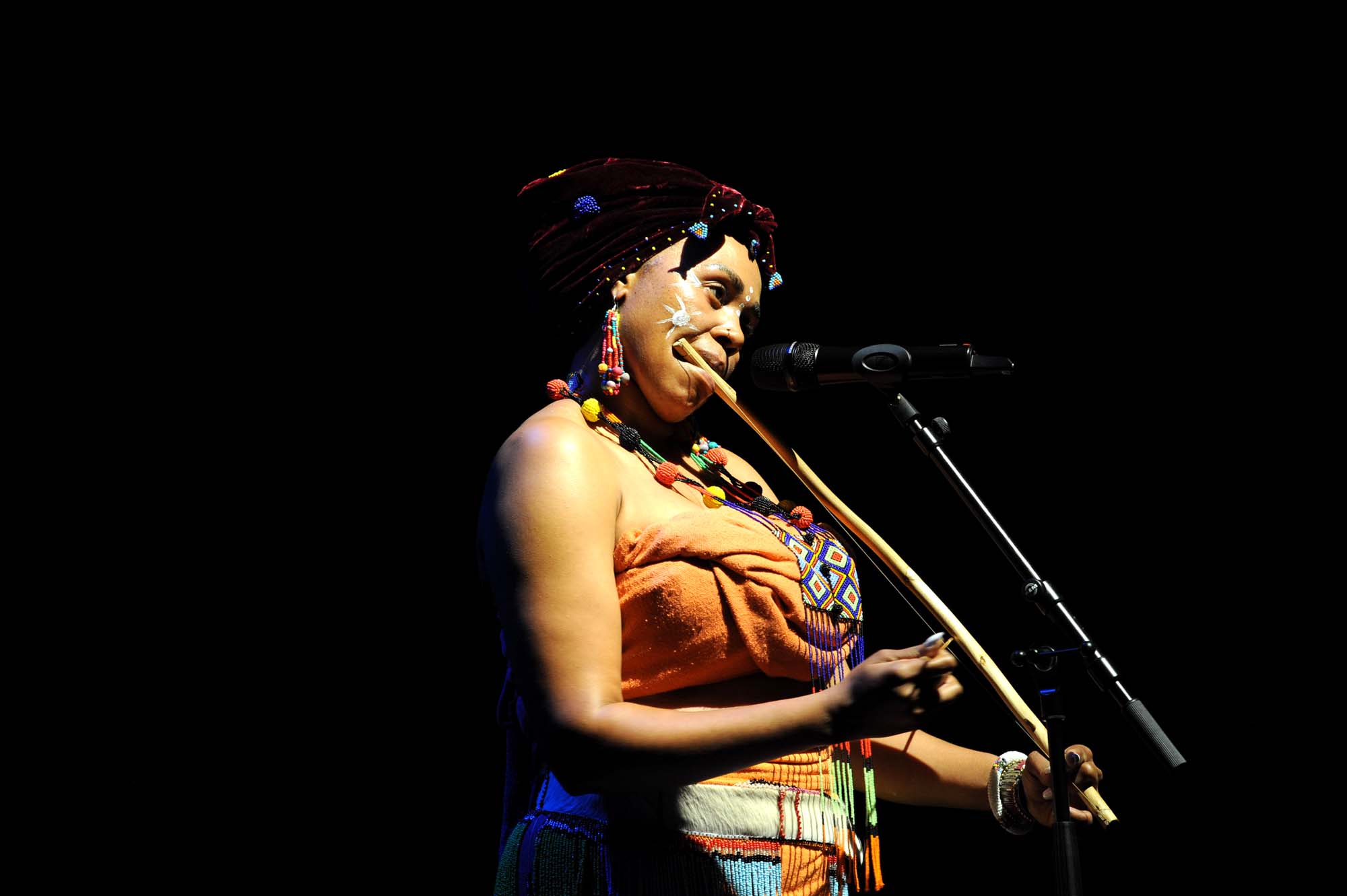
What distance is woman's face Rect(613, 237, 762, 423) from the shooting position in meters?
1.79

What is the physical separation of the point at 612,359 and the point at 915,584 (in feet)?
1.90

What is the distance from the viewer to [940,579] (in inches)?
96.7

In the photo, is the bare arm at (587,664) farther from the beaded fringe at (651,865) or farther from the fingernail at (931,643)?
the beaded fringe at (651,865)

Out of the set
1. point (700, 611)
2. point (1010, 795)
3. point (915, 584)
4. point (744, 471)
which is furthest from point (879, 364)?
point (1010, 795)

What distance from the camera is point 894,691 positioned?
1237mm

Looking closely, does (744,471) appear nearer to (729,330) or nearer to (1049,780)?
(729,330)

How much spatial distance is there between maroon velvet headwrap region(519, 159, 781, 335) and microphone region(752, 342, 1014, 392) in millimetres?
340

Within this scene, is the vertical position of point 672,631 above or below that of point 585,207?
below

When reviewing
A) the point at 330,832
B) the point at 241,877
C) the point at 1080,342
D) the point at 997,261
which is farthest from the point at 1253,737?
the point at 241,877

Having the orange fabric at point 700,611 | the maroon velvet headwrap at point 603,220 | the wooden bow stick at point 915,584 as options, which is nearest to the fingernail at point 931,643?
the wooden bow stick at point 915,584

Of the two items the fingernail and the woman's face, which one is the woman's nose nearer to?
the woman's face

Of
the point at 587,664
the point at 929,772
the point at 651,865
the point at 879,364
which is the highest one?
the point at 879,364

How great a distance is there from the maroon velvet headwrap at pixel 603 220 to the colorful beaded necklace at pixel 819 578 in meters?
0.15

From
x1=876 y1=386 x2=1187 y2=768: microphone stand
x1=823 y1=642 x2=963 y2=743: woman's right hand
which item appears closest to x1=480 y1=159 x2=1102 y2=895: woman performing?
x1=823 y1=642 x2=963 y2=743: woman's right hand
